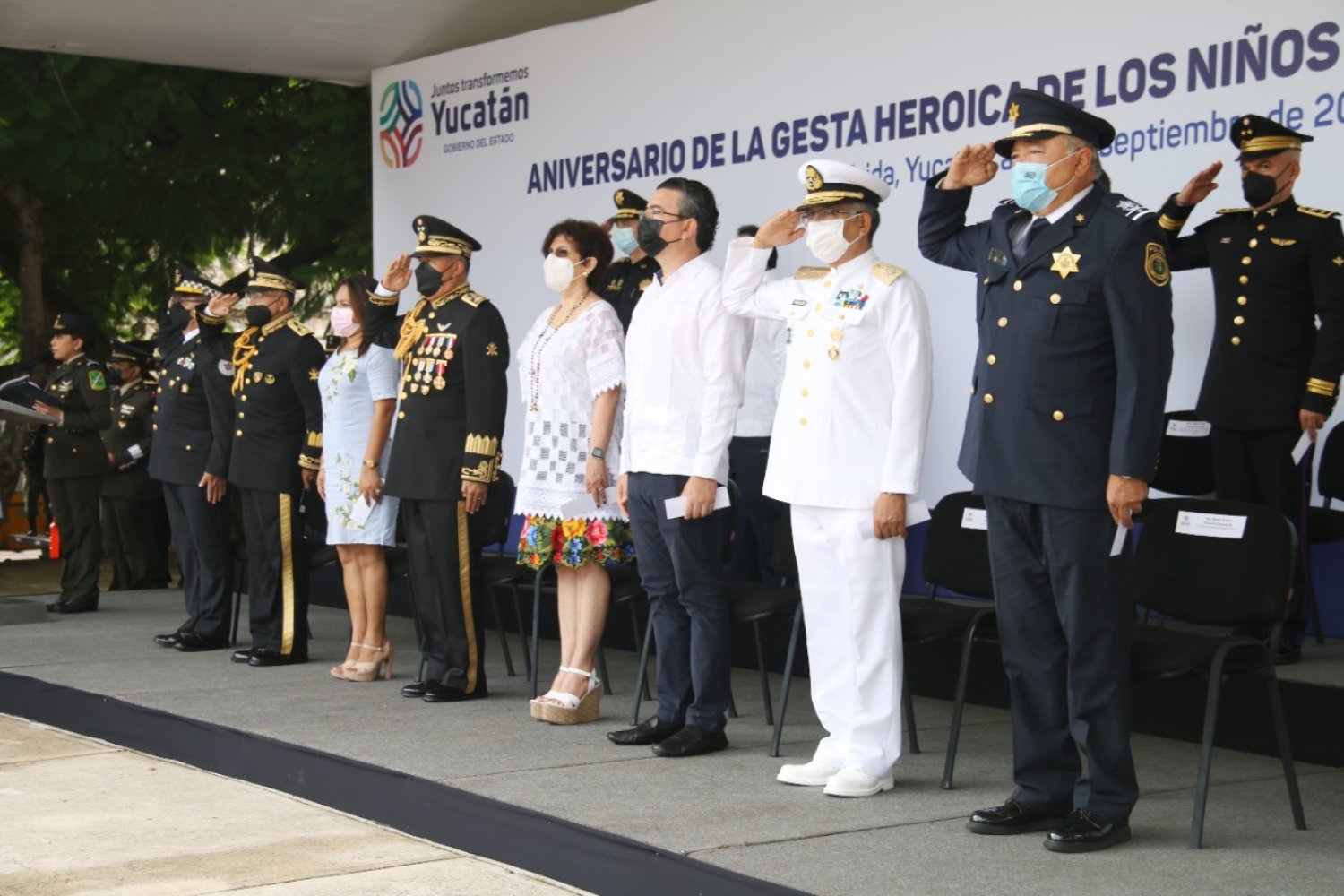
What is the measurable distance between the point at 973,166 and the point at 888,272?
366 millimetres

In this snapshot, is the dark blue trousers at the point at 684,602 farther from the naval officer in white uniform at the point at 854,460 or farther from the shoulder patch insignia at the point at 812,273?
the shoulder patch insignia at the point at 812,273

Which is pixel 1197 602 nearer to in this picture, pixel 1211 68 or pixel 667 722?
pixel 667 722

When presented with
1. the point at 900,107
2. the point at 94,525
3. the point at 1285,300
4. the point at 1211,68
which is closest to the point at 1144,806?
the point at 1285,300

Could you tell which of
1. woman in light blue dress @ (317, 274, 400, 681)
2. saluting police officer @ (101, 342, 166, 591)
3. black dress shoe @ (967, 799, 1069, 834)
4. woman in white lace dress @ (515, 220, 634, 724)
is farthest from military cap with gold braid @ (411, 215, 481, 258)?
saluting police officer @ (101, 342, 166, 591)

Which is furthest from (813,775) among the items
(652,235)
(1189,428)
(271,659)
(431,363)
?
(271,659)

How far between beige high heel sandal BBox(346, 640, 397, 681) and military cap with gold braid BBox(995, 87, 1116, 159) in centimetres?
358

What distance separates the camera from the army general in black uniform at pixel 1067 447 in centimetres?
395

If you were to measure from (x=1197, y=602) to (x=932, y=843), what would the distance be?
1113 mm

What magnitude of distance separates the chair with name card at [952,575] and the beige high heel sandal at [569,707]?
1.09 meters

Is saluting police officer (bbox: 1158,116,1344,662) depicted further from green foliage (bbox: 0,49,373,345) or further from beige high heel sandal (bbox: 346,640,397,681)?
green foliage (bbox: 0,49,373,345)

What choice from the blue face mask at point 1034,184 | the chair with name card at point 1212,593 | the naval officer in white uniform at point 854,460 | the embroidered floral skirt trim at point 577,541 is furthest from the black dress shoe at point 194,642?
the blue face mask at point 1034,184

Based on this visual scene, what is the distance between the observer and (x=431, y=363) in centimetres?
603

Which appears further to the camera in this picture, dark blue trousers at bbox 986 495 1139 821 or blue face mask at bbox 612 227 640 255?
blue face mask at bbox 612 227 640 255

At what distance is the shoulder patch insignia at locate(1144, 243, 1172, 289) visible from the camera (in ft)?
13.0
